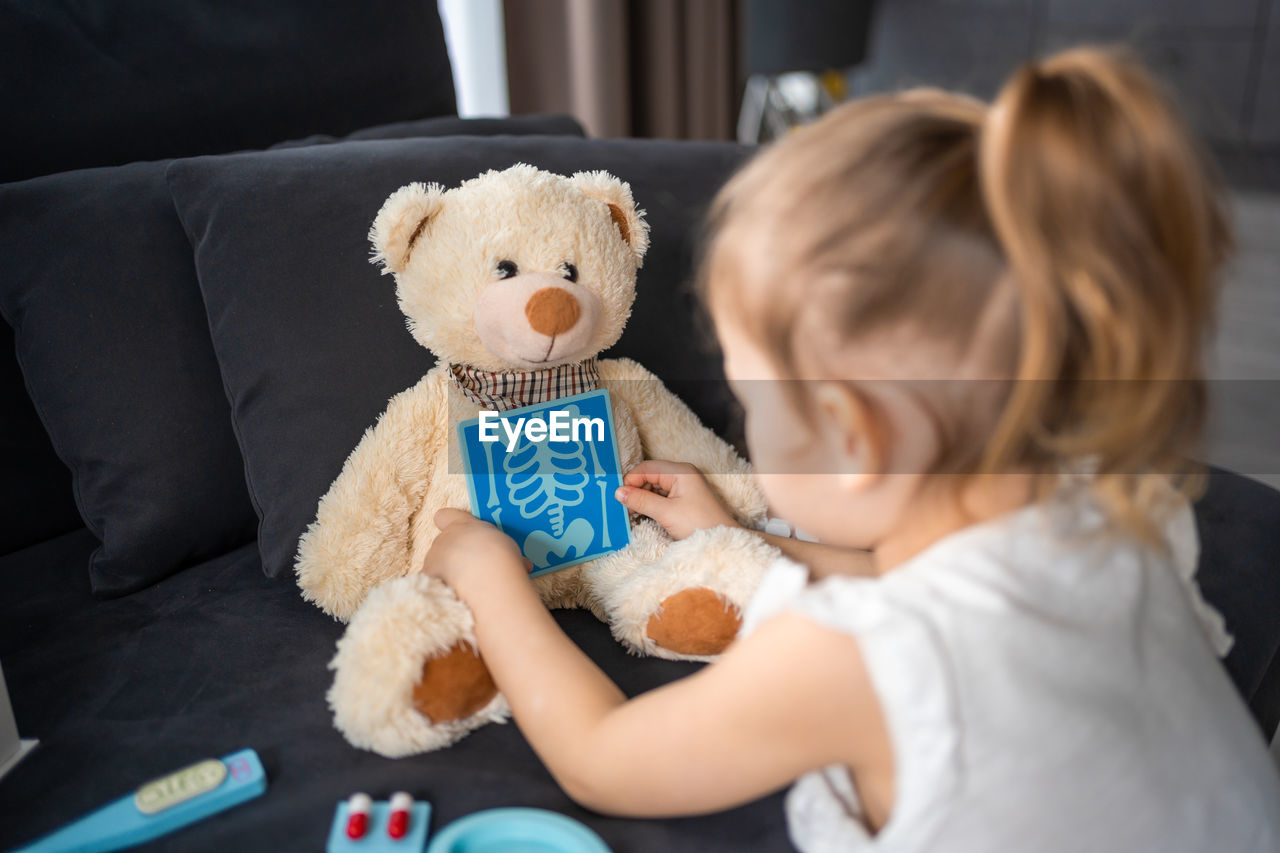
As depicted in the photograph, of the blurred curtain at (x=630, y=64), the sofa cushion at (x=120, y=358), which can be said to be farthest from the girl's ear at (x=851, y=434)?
the blurred curtain at (x=630, y=64)

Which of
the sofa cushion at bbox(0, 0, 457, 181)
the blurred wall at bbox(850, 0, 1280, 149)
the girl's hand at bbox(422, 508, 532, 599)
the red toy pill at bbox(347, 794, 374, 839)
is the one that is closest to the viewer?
the red toy pill at bbox(347, 794, 374, 839)

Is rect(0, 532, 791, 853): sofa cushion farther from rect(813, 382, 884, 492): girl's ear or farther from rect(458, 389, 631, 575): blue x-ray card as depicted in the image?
rect(813, 382, 884, 492): girl's ear

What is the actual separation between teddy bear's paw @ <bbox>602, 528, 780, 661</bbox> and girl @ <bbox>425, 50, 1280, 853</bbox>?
0.17 meters

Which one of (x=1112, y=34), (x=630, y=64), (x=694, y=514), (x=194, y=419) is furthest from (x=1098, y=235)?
(x=1112, y=34)

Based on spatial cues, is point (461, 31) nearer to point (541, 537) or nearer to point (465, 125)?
point (465, 125)

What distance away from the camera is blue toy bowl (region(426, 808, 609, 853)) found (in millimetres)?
611

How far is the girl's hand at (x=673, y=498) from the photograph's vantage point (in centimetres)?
87

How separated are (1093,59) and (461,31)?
5.10 ft

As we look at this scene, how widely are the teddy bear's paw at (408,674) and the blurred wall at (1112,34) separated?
312cm

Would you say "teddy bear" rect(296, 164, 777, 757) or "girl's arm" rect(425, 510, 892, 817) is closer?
"girl's arm" rect(425, 510, 892, 817)

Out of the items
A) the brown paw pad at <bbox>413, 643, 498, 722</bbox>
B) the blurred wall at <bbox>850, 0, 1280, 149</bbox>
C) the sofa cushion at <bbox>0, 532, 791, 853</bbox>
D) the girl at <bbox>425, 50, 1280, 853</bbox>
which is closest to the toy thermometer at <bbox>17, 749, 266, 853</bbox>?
the sofa cushion at <bbox>0, 532, 791, 853</bbox>

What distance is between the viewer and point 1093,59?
19.5 inches

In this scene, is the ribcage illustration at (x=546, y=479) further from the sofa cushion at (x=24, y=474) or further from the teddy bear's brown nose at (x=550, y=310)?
the sofa cushion at (x=24, y=474)

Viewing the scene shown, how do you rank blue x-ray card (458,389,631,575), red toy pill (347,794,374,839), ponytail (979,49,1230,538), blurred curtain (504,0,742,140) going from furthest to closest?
blurred curtain (504,0,742,140) → blue x-ray card (458,389,631,575) → red toy pill (347,794,374,839) → ponytail (979,49,1230,538)
